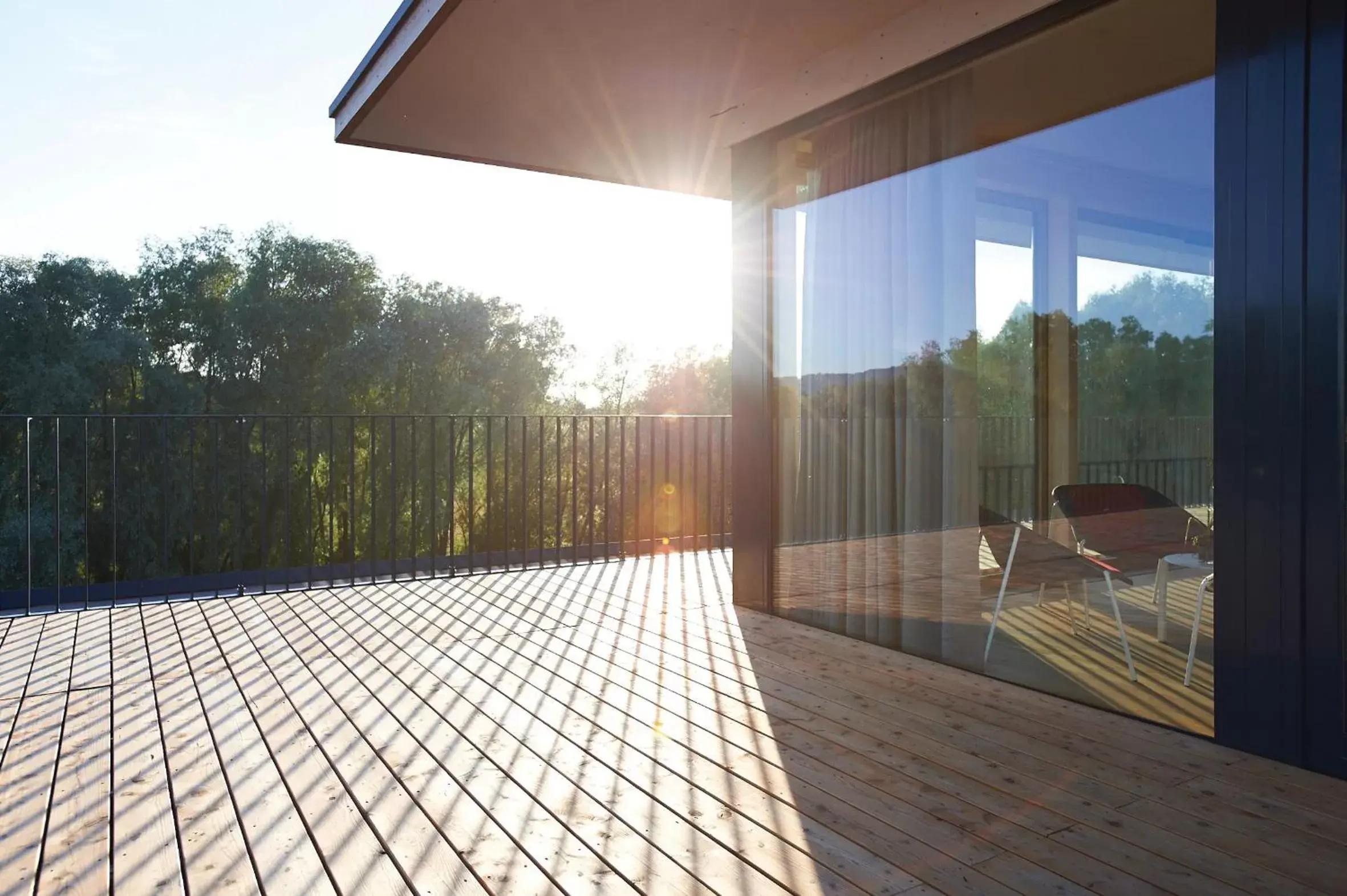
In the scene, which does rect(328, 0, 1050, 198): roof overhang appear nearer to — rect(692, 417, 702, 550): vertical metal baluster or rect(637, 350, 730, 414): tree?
rect(692, 417, 702, 550): vertical metal baluster

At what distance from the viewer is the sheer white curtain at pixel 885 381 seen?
10.9 ft

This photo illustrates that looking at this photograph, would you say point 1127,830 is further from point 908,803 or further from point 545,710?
point 545,710

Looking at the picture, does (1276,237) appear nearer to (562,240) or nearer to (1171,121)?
(1171,121)

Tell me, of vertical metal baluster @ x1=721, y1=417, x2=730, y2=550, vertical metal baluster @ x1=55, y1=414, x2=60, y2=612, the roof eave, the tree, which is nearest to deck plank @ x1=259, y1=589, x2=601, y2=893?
vertical metal baluster @ x1=55, y1=414, x2=60, y2=612

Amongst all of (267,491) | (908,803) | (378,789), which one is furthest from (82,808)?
(267,491)

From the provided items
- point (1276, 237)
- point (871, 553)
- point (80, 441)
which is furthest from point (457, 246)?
point (1276, 237)

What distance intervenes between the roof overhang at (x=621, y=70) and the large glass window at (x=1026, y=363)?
232 mm

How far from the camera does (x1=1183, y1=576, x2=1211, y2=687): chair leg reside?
2.58m

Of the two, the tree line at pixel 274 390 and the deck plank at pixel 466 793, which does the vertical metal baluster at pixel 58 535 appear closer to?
the deck plank at pixel 466 793

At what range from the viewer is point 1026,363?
3.00 metres

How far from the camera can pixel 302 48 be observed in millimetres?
11453

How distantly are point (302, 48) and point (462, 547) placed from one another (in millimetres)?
9191

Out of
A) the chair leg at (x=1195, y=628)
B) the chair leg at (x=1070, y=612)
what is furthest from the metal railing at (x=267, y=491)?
the chair leg at (x=1195, y=628)

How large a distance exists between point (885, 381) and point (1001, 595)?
952 millimetres
